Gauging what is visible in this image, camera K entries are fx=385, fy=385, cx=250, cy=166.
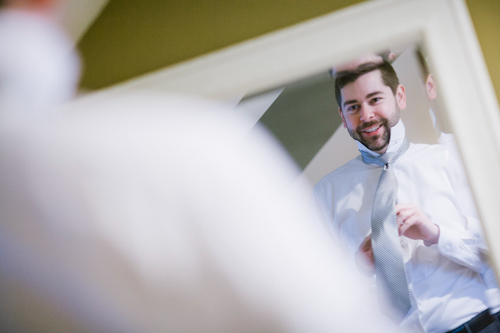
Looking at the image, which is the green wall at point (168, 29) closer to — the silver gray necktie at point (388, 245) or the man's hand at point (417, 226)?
the silver gray necktie at point (388, 245)

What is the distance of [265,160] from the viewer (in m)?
1.43

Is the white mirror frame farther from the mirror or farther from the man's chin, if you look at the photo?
the man's chin

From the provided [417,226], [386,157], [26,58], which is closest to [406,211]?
[417,226]

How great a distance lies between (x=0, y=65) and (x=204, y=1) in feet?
3.44

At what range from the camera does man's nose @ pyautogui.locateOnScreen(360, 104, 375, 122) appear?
114 centimetres

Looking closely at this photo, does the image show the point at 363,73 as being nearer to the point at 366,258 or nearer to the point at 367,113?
the point at 367,113

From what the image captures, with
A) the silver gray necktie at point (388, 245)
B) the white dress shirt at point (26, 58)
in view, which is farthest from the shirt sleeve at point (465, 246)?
the white dress shirt at point (26, 58)

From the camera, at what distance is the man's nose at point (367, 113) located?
3.74 feet

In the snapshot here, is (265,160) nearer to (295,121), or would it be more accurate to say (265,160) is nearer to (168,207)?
(295,121)

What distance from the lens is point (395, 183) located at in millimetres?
1094

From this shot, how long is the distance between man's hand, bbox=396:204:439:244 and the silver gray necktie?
0.9 inches

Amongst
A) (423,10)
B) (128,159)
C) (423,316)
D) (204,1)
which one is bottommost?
(423,316)

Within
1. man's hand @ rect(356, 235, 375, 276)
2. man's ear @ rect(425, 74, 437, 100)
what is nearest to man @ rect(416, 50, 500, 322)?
man's ear @ rect(425, 74, 437, 100)

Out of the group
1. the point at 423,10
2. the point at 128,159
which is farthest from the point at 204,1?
the point at 128,159
